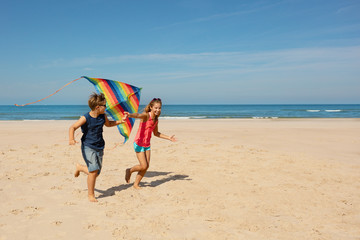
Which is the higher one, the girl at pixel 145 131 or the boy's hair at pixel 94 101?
the boy's hair at pixel 94 101

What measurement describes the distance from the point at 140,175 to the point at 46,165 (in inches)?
122

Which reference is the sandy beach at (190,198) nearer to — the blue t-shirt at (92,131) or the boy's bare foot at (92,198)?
the boy's bare foot at (92,198)

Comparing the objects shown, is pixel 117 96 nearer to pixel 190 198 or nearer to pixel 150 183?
pixel 150 183

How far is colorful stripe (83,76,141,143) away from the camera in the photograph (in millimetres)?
5266

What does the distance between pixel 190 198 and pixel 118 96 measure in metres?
2.29

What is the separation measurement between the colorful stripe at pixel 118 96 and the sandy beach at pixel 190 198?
1.47 meters

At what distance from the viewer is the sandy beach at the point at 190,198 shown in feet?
11.5

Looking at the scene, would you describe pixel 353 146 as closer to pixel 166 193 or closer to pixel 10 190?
pixel 166 193

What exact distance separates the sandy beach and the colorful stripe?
147 cm

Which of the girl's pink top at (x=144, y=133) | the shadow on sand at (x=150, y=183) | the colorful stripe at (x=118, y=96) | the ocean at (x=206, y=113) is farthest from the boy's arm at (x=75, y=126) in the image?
the ocean at (x=206, y=113)

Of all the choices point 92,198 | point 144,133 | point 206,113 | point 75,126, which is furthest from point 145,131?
point 206,113

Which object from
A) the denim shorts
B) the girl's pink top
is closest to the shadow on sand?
the denim shorts

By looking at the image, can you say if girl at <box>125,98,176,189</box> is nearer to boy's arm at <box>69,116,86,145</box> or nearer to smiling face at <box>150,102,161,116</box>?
smiling face at <box>150,102,161,116</box>

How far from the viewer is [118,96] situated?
5.40 m
